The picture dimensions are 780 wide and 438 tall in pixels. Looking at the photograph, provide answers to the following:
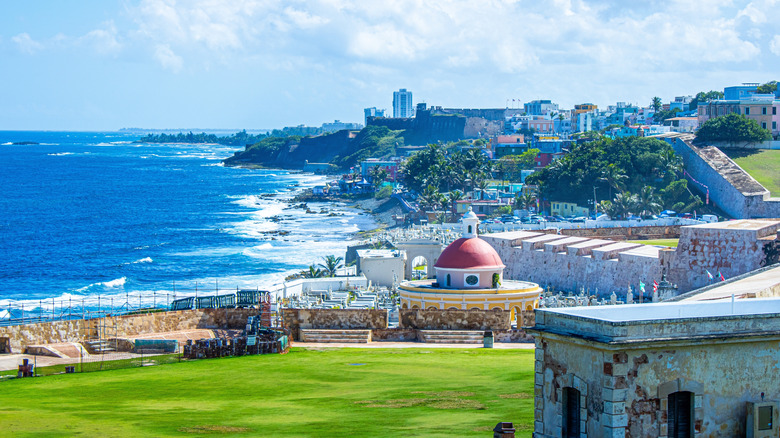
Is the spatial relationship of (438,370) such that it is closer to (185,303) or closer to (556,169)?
(185,303)

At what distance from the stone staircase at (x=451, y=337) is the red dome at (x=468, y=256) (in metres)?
6.70

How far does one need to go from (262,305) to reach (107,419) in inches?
686

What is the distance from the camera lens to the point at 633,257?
53625 mm

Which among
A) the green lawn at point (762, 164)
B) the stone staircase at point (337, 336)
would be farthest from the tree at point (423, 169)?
the stone staircase at point (337, 336)

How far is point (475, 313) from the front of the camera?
133 ft

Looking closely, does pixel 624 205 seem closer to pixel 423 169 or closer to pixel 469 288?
pixel 469 288

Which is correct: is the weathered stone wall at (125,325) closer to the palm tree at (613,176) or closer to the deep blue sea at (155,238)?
the deep blue sea at (155,238)

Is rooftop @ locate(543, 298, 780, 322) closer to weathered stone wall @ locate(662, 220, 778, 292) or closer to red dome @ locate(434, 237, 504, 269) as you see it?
red dome @ locate(434, 237, 504, 269)

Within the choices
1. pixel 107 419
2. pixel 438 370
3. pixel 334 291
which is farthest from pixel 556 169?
pixel 107 419

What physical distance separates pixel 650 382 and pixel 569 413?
185 centimetres

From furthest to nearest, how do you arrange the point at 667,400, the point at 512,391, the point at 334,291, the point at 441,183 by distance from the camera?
the point at 441,183 → the point at 334,291 → the point at 512,391 → the point at 667,400

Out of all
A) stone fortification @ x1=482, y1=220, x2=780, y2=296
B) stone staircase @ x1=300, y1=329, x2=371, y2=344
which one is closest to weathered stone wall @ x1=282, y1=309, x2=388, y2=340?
stone staircase @ x1=300, y1=329, x2=371, y2=344

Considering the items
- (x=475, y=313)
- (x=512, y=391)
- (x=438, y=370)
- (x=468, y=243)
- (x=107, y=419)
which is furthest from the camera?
(x=468, y=243)

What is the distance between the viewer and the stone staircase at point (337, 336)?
39250mm
